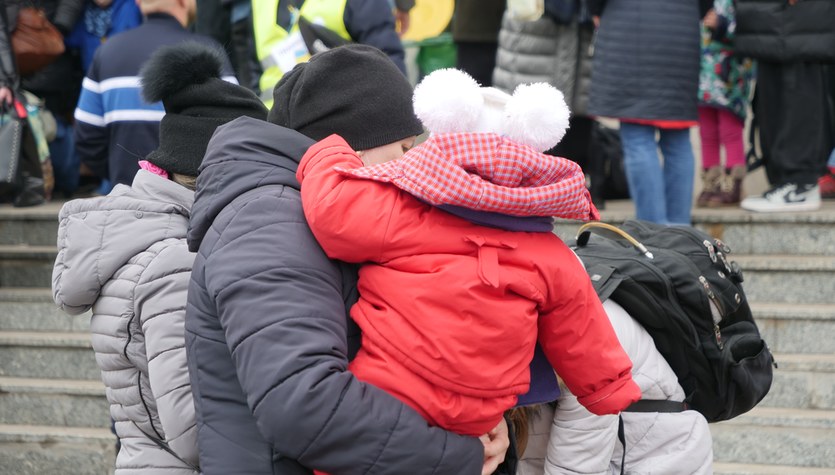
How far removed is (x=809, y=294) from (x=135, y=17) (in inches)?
164

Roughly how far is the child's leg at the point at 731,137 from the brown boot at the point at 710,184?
9 cm

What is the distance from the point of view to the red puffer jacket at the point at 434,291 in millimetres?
1740

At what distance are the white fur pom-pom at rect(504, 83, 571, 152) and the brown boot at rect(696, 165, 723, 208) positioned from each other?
403cm

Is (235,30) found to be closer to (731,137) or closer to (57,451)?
(57,451)

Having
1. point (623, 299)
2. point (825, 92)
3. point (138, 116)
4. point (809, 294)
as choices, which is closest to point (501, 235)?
point (623, 299)

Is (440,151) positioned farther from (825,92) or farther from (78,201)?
(825,92)

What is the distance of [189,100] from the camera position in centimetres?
260

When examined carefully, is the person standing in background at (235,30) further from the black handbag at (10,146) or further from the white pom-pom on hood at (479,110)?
the white pom-pom on hood at (479,110)

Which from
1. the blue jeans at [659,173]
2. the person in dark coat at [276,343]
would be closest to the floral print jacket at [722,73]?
the blue jeans at [659,173]

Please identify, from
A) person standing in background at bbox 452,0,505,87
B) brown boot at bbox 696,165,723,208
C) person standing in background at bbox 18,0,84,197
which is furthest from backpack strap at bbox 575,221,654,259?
person standing in background at bbox 18,0,84,197

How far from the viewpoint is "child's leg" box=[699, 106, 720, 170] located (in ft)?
18.5

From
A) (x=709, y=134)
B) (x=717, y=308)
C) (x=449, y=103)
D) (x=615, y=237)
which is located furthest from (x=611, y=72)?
(x=449, y=103)

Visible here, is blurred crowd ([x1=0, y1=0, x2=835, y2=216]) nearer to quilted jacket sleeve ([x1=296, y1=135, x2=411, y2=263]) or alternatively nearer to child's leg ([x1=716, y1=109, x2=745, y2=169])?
child's leg ([x1=716, y1=109, x2=745, y2=169])

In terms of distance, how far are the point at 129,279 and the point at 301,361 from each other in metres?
0.96
